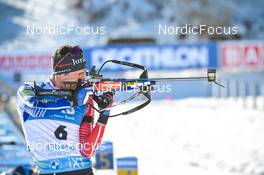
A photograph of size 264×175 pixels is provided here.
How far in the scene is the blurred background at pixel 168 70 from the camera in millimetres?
11078

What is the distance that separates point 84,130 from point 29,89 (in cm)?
52

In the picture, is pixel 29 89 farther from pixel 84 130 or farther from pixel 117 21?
pixel 117 21

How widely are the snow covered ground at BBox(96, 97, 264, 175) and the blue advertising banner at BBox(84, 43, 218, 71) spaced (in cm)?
411

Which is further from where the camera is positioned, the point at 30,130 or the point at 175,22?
the point at 175,22

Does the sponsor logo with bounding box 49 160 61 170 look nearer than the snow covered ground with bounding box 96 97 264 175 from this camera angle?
Yes

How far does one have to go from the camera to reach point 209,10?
34781 mm

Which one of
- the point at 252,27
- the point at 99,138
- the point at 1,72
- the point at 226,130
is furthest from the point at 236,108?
the point at 252,27

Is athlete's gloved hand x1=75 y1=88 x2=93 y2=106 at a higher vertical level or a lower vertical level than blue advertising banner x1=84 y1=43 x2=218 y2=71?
lower

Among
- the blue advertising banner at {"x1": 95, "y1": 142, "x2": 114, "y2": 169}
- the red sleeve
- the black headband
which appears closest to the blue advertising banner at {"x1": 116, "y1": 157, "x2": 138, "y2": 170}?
the blue advertising banner at {"x1": 95, "y1": 142, "x2": 114, "y2": 169}

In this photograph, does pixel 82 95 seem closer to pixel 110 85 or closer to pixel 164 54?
pixel 110 85

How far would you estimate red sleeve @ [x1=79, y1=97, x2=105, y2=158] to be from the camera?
15.5 ft

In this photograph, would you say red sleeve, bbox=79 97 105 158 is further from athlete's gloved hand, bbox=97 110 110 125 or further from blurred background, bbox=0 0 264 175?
blurred background, bbox=0 0 264 175

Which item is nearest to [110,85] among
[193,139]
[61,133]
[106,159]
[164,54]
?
[61,133]

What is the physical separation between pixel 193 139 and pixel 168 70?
1115 centimetres
